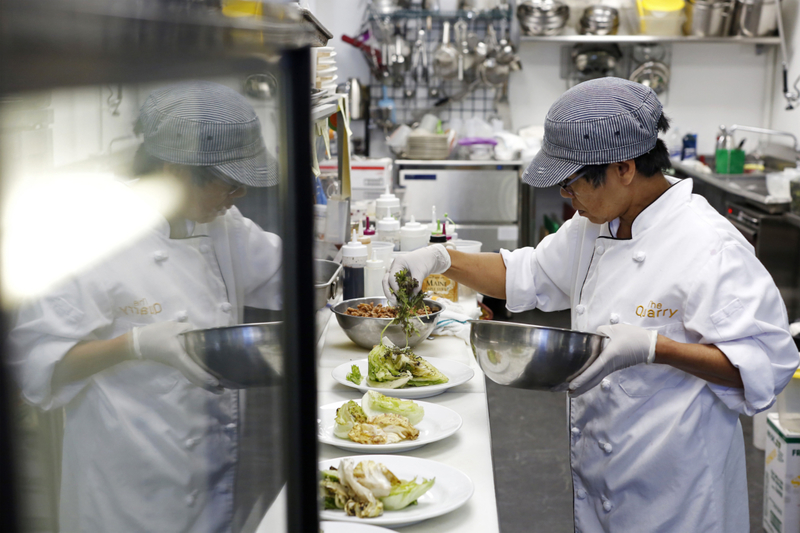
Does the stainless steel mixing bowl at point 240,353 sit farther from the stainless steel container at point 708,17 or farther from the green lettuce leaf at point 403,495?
the stainless steel container at point 708,17

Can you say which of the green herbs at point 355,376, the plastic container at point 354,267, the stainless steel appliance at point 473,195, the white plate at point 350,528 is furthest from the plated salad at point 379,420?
the stainless steel appliance at point 473,195

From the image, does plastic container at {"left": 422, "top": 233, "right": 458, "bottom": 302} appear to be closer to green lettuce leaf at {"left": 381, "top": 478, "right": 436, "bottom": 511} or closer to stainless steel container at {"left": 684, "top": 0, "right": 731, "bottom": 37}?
green lettuce leaf at {"left": 381, "top": 478, "right": 436, "bottom": 511}

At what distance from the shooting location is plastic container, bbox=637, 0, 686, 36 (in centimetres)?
507

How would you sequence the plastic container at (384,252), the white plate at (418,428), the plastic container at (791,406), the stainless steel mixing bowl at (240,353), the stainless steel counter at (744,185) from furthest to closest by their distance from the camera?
the stainless steel counter at (744,185) → the plastic container at (384,252) → the plastic container at (791,406) → the white plate at (418,428) → the stainless steel mixing bowl at (240,353)

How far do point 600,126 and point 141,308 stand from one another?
49.5 inches

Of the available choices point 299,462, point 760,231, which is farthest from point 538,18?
point 299,462

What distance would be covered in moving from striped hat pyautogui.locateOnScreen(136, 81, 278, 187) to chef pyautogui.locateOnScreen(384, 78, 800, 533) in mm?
1075

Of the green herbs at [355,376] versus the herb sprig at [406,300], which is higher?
the herb sprig at [406,300]

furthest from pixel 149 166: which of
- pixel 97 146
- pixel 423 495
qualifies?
pixel 423 495

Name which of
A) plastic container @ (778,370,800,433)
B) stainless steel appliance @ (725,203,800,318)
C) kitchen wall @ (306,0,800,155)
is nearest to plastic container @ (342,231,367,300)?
plastic container @ (778,370,800,433)

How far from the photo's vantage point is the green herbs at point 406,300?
5.76ft

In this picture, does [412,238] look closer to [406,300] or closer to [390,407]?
[406,300]

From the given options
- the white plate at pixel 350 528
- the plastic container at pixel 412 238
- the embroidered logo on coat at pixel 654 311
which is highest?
the embroidered logo on coat at pixel 654 311

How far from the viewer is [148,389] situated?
1.07ft
